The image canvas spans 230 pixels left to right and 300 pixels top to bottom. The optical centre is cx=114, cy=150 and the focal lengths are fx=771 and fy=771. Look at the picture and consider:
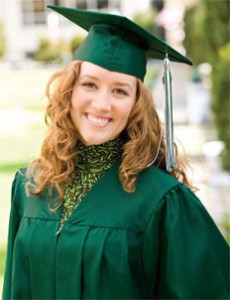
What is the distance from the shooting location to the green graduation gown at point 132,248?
8.02 ft

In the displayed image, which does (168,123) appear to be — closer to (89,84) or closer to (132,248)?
(89,84)

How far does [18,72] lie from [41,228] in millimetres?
23910

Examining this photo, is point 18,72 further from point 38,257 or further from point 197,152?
point 38,257

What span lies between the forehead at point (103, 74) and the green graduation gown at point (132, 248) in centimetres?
29

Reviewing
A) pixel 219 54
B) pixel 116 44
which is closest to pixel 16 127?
pixel 219 54

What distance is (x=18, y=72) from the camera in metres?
26.2

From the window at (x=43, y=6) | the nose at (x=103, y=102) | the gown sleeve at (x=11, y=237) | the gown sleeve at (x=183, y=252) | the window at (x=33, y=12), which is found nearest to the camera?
the gown sleeve at (x=183, y=252)

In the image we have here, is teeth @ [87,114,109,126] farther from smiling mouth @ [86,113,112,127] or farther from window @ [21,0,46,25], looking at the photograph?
window @ [21,0,46,25]

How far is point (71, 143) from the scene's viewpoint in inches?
107

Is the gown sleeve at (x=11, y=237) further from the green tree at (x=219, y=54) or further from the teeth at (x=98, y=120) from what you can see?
the green tree at (x=219, y=54)

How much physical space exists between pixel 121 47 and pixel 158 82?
1645 cm

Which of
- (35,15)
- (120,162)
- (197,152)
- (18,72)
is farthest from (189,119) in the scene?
(35,15)

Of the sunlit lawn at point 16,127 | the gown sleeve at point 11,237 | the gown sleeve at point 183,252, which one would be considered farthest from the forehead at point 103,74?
the sunlit lawn at point 16,127

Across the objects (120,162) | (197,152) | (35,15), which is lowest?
(197,152)
